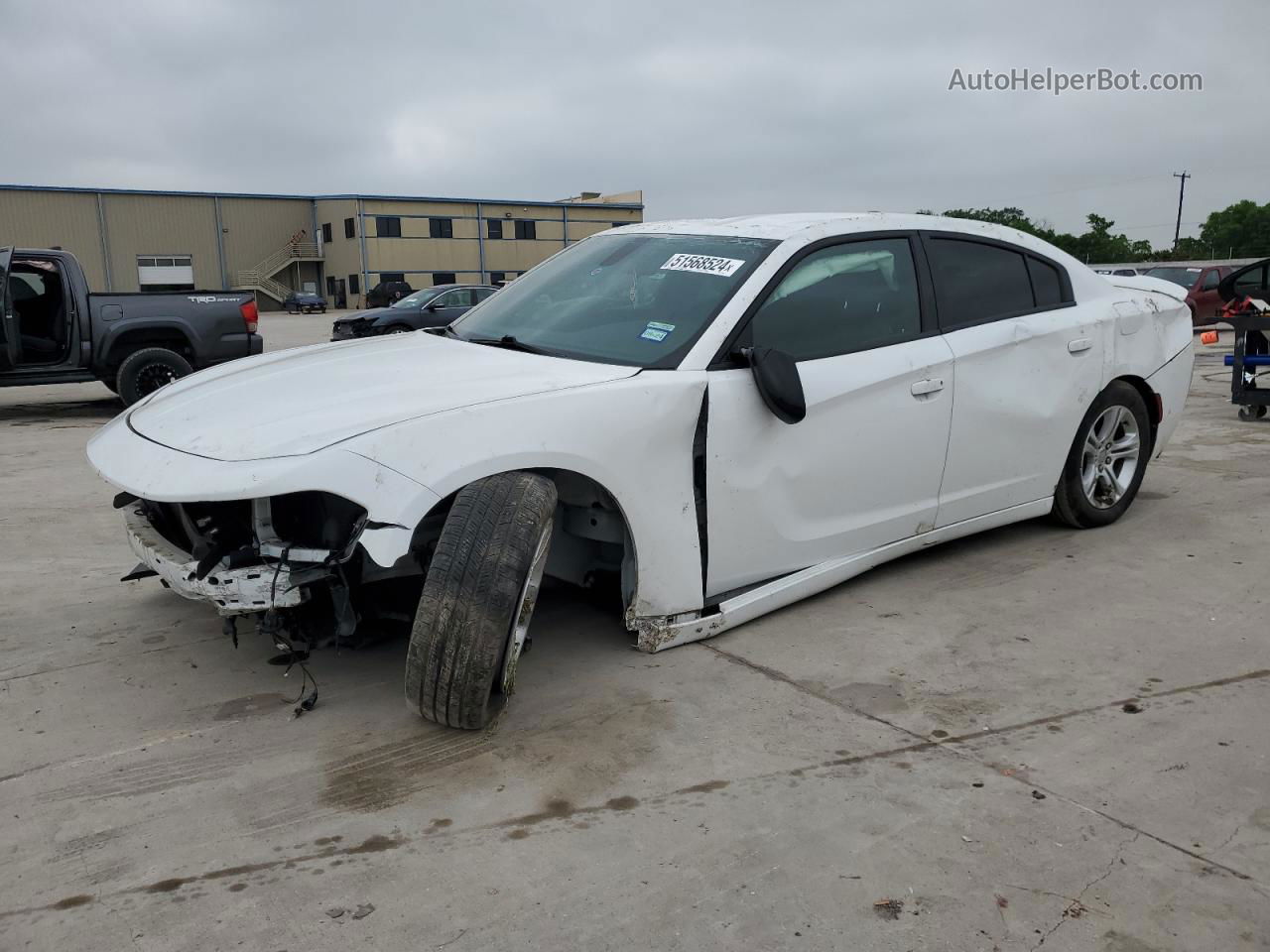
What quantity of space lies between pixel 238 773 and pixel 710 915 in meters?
1.45

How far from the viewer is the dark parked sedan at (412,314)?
803 inches

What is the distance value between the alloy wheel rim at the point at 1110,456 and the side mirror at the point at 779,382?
2223 millimetres

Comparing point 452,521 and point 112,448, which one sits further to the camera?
point 112,448

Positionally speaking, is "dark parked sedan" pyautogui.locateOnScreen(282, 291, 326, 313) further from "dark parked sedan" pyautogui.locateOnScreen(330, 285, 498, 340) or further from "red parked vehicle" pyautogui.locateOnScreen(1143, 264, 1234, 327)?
"red parked vehicle" pyautogui.locateOnScreen(1143, 264, 1234, 327)

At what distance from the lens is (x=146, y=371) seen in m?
11.1

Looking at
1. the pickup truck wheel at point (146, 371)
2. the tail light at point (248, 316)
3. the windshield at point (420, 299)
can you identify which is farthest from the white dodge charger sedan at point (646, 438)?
the windshield at point (420, 299)

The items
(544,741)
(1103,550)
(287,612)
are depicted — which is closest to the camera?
(544,741)

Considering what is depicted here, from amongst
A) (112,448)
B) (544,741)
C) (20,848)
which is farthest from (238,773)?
(112,448)

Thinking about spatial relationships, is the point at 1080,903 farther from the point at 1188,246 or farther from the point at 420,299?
the point at 1188,246

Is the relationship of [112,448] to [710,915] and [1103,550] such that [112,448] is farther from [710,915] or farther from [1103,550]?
[1103,550]

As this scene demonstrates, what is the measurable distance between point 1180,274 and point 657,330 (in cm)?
2186

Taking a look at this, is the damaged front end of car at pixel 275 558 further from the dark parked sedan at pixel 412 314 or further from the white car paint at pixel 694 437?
the dark parked sedan at pixel 412 314

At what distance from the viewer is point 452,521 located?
10.1 ft

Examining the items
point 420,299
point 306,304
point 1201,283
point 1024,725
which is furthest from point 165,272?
point 1024,725
